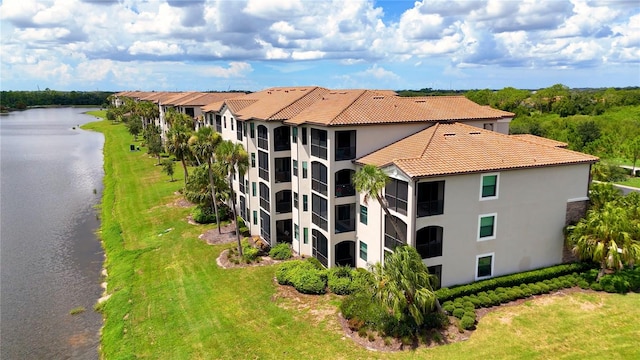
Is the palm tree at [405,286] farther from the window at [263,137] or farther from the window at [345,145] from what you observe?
the window at [263,137]

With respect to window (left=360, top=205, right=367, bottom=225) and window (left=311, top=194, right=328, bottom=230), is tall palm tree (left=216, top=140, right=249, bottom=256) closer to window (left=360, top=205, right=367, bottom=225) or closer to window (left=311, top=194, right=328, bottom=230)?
window (left=311, top=194, right=328, bottom=230)

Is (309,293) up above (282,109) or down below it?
below

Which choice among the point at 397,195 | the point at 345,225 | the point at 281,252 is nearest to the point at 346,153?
the point at 345,225

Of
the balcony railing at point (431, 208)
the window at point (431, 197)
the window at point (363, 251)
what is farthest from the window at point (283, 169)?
the balcony railing at point (431, 208)

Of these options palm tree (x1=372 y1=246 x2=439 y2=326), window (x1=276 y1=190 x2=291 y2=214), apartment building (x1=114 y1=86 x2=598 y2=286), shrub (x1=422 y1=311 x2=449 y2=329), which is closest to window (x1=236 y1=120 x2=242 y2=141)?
apartment building (x1=114 y1=86 x2=598 y2=286)

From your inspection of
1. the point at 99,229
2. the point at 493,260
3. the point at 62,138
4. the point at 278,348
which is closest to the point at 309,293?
the point at 278,348

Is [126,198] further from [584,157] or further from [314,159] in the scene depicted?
[584,157]
